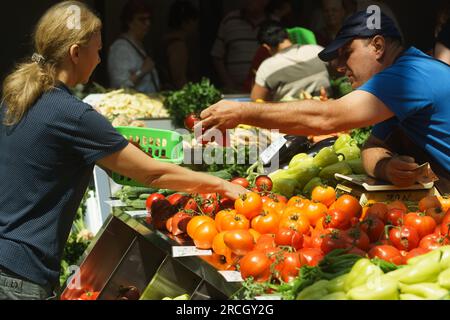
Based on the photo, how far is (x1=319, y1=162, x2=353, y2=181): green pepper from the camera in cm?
509

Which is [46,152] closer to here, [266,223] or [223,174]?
[266,223]

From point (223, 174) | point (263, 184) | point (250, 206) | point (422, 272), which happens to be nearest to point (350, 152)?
point (223, 174)

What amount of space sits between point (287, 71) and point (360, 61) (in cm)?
356

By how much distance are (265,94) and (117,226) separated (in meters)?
3.72

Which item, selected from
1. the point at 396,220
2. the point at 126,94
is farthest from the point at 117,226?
the point at 126,94

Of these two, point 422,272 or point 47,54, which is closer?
point 422,272

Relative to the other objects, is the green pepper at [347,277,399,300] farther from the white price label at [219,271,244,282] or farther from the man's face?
the man's face

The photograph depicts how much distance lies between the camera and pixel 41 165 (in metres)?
3.60

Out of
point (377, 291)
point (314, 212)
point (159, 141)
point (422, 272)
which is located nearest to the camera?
point (377, 291)

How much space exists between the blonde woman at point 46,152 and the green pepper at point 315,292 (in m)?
1.04

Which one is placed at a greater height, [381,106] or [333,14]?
[381,106]

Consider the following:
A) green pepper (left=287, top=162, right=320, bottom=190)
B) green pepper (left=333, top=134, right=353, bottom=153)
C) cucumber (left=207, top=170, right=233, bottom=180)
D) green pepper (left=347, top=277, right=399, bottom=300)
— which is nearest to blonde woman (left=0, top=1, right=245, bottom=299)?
green pepper (left=347, top=277, right=399, bottom=300)

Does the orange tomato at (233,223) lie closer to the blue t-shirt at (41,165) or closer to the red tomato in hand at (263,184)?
the red tomato in hand at (263,184)

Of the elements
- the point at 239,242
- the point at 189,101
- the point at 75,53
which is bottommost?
the point at 189,101
